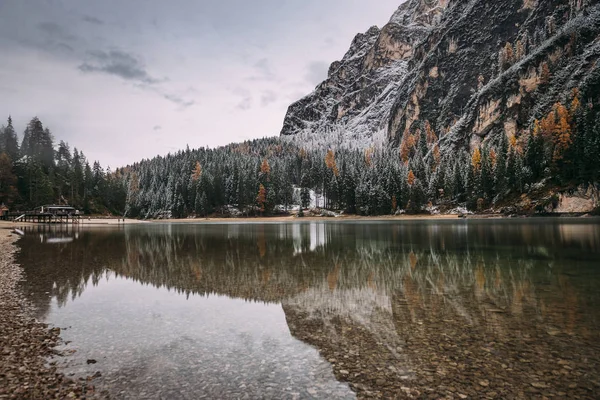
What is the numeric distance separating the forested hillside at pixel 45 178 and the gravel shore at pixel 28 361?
131155 millimetres

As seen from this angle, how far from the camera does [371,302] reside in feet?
48.6

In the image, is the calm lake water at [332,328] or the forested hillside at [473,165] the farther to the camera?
the forested hillside at [473,165]

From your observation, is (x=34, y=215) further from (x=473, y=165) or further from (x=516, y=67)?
(x=516, y=67)

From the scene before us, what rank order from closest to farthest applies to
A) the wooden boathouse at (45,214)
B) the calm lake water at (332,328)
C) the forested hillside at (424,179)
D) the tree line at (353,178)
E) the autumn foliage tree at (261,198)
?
the calm lake water at (332,328)
the forested hillside at (424,179)
the tree line at (353,178)
the wooden boathouse at (45,214)
the autumn foliage tree at (261,198)

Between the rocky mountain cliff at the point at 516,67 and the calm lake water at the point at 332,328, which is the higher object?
the rocky mountain cliff at the point at 516,67

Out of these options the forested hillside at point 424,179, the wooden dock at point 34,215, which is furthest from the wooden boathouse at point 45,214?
the forested hillside at point 424,179

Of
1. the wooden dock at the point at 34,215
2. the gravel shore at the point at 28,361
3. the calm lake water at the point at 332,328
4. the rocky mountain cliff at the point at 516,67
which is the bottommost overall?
the calm lake water at the point at 332,328

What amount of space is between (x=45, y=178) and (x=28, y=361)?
5629 inches

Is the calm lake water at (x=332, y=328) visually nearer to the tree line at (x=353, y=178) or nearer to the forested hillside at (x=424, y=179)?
the forested hillside at (x=424, y=179)

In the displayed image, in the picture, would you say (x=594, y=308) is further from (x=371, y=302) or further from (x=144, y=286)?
(x=144, y=286)

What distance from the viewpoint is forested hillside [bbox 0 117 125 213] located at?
390 ft

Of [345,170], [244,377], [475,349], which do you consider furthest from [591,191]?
[244,377]

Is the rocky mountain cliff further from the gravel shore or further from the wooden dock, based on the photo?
the wooden dock

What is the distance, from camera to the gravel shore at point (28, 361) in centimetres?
745
